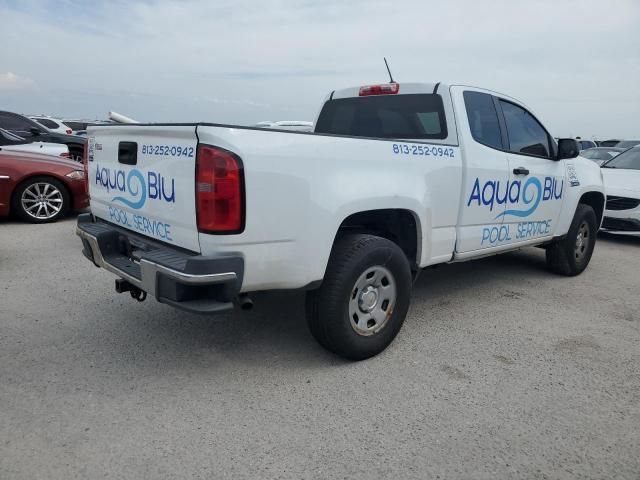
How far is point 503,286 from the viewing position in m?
5.19

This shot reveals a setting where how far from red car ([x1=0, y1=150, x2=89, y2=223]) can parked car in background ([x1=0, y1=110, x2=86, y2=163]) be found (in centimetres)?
221

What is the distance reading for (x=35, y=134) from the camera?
1032 centimetres

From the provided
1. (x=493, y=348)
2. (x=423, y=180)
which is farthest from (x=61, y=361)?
(x=493, y=348)

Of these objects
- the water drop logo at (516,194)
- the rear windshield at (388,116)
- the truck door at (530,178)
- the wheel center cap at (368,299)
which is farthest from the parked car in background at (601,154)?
the wheel center cap at (368,299)

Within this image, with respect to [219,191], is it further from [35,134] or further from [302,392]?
[35,134]

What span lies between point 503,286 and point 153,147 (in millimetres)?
3786

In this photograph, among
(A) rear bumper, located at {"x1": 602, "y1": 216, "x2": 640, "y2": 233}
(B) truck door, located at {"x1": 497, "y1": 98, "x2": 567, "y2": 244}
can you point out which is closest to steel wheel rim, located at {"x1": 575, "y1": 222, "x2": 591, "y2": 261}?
(B) truck door, located at {"x1": 497, "y1": 98, "x2": 567, "y2": 244}

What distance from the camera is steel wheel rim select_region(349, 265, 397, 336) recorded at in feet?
10.5

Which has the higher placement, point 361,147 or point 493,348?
point 361,147

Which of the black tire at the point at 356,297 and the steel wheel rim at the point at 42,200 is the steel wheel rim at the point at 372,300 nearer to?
the black tire at the point at 356,297

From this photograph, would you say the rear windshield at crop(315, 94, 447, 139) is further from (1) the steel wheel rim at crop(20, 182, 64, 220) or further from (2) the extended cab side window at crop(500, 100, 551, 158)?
(1) the steel wheel rim at crop(20, 182, 64, 220)

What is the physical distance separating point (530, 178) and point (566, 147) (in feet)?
2.29

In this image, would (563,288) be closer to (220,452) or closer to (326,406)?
(326,406)

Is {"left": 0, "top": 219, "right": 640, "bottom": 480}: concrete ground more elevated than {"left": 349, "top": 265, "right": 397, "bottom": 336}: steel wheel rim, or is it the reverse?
{"left": 349, "top": 265, "right": 397, "bottom": 336}: steel wheel rim
